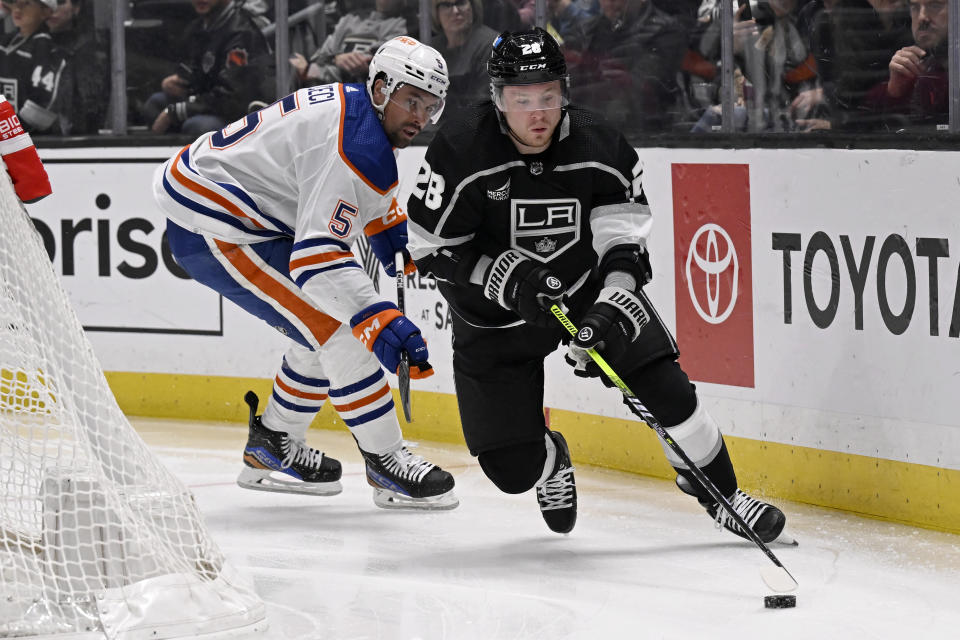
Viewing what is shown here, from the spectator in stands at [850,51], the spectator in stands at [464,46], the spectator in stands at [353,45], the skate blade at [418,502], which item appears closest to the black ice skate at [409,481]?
the skate blade at [418,502]

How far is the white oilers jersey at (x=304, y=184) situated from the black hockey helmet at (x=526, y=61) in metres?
0.45

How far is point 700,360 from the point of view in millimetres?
4129

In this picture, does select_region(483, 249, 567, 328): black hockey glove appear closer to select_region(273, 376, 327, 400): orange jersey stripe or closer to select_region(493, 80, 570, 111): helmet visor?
select_region(493, 80, 570, 111): helmet visor

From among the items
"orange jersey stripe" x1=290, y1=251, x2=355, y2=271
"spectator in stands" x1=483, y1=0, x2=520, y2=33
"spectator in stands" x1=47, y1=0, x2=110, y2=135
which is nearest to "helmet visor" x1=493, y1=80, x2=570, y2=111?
A: "orange jersey stripe" x1=290, y1=251, x2=355, y2=271

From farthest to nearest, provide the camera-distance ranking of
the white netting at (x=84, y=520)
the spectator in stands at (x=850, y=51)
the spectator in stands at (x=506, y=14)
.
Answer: the spectator in stands at (x=506, y=14)
the spectator in stands at (x=850, y=51)
the white netting at (x=84, y=520)

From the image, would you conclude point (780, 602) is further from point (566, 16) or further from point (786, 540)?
point (566, 16)

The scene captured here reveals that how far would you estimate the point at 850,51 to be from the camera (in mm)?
3801

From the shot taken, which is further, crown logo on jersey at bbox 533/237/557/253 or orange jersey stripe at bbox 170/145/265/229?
orange jersey stripe at bbox 170/145/265/229

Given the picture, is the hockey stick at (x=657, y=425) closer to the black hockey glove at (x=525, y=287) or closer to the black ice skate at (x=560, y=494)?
the black hockey glove at (x=525, y=287)

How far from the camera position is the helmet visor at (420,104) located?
3.58m

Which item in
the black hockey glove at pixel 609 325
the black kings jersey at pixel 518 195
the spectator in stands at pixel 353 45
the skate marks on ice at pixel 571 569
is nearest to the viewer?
the skate marks on ice at pixel 571 569

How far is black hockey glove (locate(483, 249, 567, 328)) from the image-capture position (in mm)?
3246

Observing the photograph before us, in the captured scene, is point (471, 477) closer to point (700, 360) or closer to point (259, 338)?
point (700, 360)

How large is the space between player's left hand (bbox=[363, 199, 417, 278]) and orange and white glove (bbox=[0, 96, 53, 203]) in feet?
2.74
